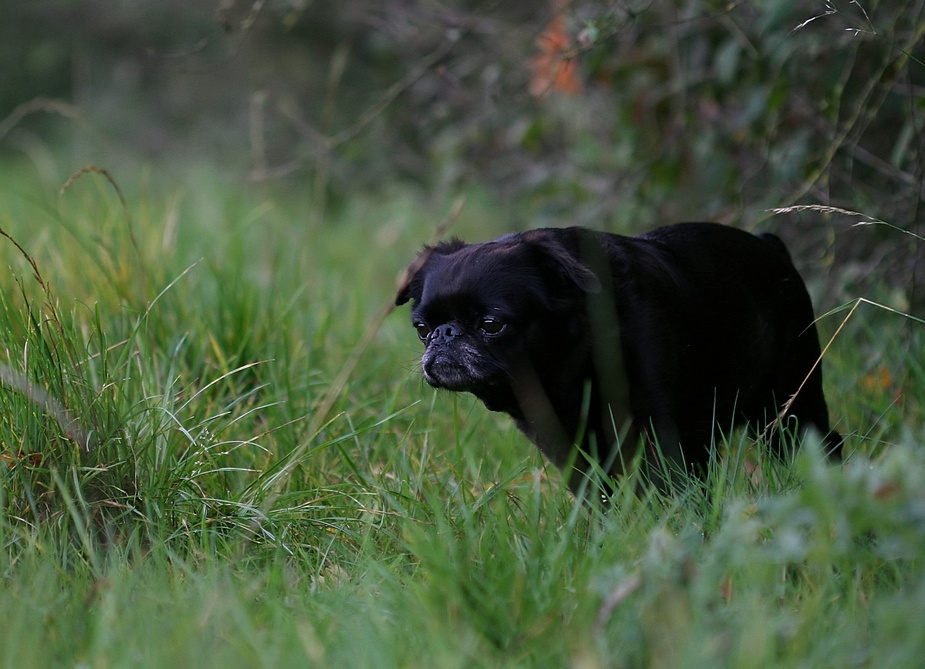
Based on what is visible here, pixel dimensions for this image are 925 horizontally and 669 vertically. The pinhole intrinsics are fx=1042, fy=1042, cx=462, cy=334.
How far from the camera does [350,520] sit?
2711 millimetres

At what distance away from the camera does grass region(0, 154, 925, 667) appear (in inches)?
71.9

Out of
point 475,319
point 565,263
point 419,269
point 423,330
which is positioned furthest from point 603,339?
point 419,269

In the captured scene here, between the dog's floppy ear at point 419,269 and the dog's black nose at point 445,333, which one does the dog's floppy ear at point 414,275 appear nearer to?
the dog's floppy ear at point 419,269

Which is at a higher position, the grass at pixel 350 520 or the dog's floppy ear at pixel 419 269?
the dog's floppy ear at pixel 419 269

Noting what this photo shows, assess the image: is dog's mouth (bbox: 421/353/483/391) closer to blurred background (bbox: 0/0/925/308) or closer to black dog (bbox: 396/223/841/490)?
black dog (bbox: 396/223/841/490)

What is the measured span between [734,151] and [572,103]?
53.6 inches

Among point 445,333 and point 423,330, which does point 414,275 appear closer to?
point 423,330

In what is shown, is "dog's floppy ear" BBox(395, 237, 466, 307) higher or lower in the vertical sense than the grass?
higher

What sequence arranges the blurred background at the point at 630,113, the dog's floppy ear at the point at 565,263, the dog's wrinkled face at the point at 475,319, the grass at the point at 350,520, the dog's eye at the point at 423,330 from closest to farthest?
the grass at the point at 350,520 < the dog's floppy ear at the point at 565,263 < the dog's wrinkled face at the point at 475,319 < the dog's eye at the point at 423,330 < the blurred background at the point at 630,113

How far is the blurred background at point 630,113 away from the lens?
392 centimetres

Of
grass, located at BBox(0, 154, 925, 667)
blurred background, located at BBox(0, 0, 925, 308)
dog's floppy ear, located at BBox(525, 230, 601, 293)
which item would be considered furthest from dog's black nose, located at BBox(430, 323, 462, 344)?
blurred background, located at BBox(0, 0, 925, 308)

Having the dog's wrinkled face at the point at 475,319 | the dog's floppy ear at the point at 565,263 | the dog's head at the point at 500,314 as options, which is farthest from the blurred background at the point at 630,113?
the dog's wrinkled face at the point at 475,319

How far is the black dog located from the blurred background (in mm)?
445

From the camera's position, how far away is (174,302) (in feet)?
12.7
